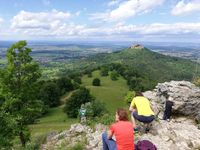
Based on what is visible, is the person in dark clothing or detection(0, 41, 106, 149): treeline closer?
the person in dark clothing

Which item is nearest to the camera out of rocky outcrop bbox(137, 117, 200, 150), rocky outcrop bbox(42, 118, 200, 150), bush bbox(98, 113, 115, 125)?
rocky outcrop bbox(137, 117, 200, 150)

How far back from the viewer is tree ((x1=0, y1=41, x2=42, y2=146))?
3059 centimetres

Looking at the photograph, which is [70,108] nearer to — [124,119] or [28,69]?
[28,69]

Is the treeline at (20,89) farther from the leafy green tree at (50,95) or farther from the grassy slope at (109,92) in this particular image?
the leafy green tree at (50,95)

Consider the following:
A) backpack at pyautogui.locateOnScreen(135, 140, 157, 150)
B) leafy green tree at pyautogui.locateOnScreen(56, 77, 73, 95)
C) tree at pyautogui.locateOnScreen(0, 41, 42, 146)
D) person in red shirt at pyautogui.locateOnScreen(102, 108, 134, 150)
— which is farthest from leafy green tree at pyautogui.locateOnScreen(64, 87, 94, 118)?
person in red shirt at pyautogui.locateOnScreen(102, 108, 134, 150)

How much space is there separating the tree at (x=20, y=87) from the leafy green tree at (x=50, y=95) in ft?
218

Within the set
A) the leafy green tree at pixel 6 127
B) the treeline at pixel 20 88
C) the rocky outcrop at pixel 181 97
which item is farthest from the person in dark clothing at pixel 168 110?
the treeline at pixel 20 88

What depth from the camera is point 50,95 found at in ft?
331

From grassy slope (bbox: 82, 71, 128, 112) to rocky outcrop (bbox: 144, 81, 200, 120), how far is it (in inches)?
2605

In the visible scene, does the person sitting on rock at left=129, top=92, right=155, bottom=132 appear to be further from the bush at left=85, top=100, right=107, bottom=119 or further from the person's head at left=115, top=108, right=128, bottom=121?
the bush at left=85, top=100, right=107, bottom=119

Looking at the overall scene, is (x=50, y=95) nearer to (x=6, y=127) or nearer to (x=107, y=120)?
(x=6, y=127)

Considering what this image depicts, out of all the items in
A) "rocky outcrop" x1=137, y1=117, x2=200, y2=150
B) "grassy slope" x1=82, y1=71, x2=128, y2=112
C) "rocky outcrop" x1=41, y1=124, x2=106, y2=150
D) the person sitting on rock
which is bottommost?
"grassy slope" x1=82, y1=71, x2=128, y2=112

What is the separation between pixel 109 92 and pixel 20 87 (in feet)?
280

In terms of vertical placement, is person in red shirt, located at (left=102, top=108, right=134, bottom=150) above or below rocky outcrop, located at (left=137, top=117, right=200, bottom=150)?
above
